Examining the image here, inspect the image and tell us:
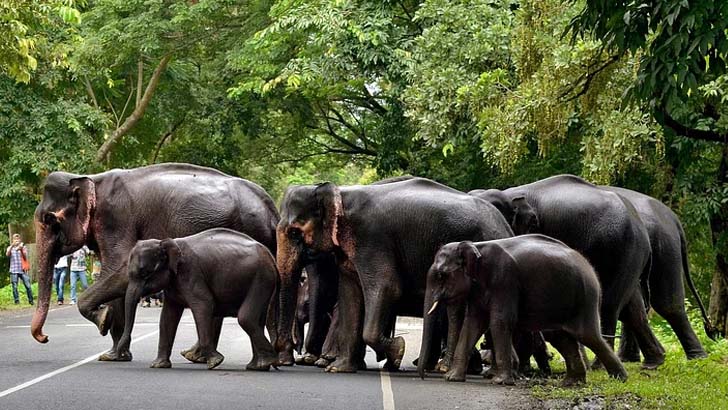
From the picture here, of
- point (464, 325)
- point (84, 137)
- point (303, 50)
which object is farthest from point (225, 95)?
point (464, 325)

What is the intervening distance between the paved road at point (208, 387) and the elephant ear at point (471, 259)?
1118 mm

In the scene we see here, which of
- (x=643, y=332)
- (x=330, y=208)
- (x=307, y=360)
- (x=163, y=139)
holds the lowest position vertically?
(x=163, y=139)

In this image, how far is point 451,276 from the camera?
1380 centimetres

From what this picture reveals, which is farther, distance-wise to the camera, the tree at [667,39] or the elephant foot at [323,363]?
the elephant foot at [323,363]

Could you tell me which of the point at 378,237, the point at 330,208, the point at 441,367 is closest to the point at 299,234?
the point at 330,208

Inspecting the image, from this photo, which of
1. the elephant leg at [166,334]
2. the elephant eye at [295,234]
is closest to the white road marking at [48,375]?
the elephant leg at [166,334]

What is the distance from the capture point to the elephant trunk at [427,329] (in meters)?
14.1

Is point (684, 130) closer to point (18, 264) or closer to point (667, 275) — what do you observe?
point (667, 275)

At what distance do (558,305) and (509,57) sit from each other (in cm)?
1169

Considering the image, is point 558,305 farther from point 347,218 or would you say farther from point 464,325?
point 347,218

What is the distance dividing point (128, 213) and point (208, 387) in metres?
4.58

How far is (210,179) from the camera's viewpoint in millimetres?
17203

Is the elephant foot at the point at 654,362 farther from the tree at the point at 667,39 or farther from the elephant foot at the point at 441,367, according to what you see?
the tree at the point at 667,39

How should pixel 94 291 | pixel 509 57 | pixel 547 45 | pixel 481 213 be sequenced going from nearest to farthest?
pixel 481 213, pixel 94 291, pixel 547 45, pixel 509 57
